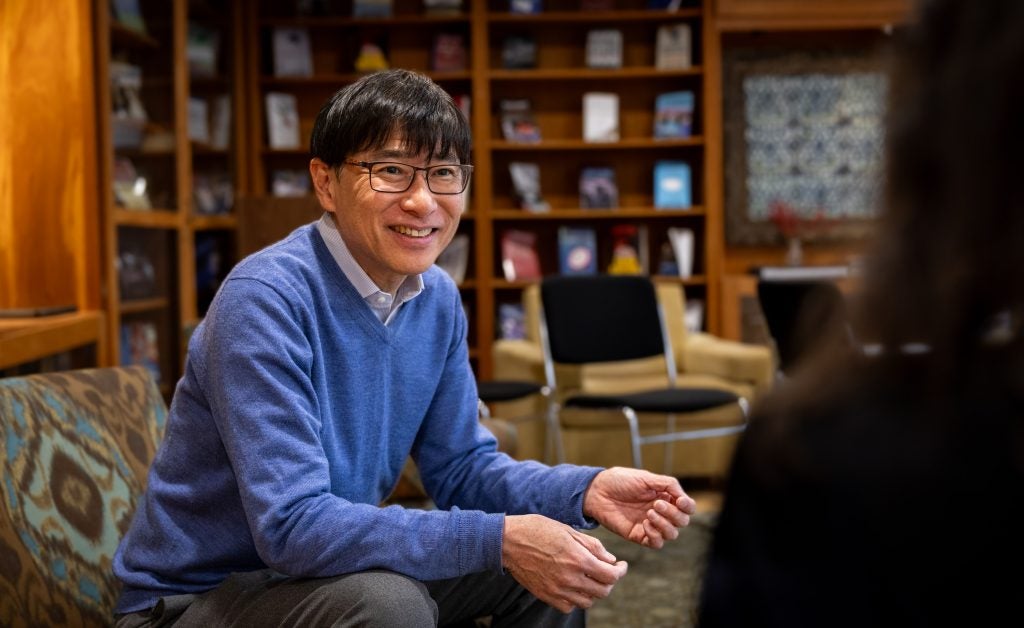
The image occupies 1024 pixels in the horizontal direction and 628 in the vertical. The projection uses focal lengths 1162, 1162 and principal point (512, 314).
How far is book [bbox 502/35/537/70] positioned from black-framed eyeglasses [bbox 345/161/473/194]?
503 cm

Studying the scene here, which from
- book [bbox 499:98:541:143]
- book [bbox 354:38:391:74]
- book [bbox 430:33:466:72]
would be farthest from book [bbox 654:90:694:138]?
book [bbox 354:38:391:74]

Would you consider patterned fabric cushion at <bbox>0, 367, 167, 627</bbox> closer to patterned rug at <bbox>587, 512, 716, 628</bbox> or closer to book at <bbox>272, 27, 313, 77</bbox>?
patterned rug at <bbox>587, 512, 716, 628</bbox>

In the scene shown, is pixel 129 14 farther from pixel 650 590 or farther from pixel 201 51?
pixel 650 590

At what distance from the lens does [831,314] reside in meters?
0.69

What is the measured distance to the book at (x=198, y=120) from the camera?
5.06m

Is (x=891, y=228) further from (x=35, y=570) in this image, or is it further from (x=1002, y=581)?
(x=35, y=570)

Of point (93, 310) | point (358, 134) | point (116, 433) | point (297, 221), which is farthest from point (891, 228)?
point (297, 221)

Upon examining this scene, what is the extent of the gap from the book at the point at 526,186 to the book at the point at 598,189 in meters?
0.23

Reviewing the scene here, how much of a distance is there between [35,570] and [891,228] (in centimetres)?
130

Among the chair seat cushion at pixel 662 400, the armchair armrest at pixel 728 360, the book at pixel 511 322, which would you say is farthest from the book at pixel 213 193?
the armchair armrest at pixel 728 360

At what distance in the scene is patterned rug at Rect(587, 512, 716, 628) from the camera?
326 cm

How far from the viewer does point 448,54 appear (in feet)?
21.7

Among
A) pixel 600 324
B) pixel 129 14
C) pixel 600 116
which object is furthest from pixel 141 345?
pixel 600 116

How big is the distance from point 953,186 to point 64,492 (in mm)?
1414
